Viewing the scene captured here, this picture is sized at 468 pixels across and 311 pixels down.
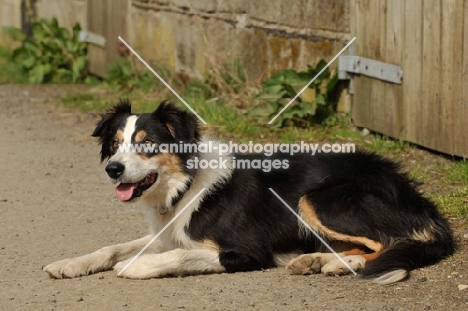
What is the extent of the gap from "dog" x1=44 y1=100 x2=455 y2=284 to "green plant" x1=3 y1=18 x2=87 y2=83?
6.85 meters

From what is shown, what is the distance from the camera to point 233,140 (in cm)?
840

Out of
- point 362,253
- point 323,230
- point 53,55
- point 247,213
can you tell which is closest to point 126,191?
point 247,213

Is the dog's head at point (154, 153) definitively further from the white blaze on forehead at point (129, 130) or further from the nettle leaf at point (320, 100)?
the nettle leaf at point (320, 100)

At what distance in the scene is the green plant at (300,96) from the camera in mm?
8461

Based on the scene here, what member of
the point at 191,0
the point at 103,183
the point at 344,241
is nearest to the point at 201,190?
the point at 344,241

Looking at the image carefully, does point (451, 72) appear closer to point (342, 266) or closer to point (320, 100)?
point (320, 100)

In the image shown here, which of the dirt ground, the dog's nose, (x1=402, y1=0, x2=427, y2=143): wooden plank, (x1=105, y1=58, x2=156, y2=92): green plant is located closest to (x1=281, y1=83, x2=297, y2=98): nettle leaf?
(x1=402, y1=0, x2=427, y2=143): wooden plank

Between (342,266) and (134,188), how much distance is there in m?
1.24

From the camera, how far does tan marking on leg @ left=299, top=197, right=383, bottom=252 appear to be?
514 cm

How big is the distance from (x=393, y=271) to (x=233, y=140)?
377cm

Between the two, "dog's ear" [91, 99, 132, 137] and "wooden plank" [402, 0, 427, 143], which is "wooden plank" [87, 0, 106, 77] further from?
"dog's ear" [91, 99, 132, 137]

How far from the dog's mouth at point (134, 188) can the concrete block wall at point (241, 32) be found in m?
3.65

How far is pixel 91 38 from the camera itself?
12156mm

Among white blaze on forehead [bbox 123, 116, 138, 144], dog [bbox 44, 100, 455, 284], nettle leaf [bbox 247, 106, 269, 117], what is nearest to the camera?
dog [bbox 44, 100, 455, 284]
